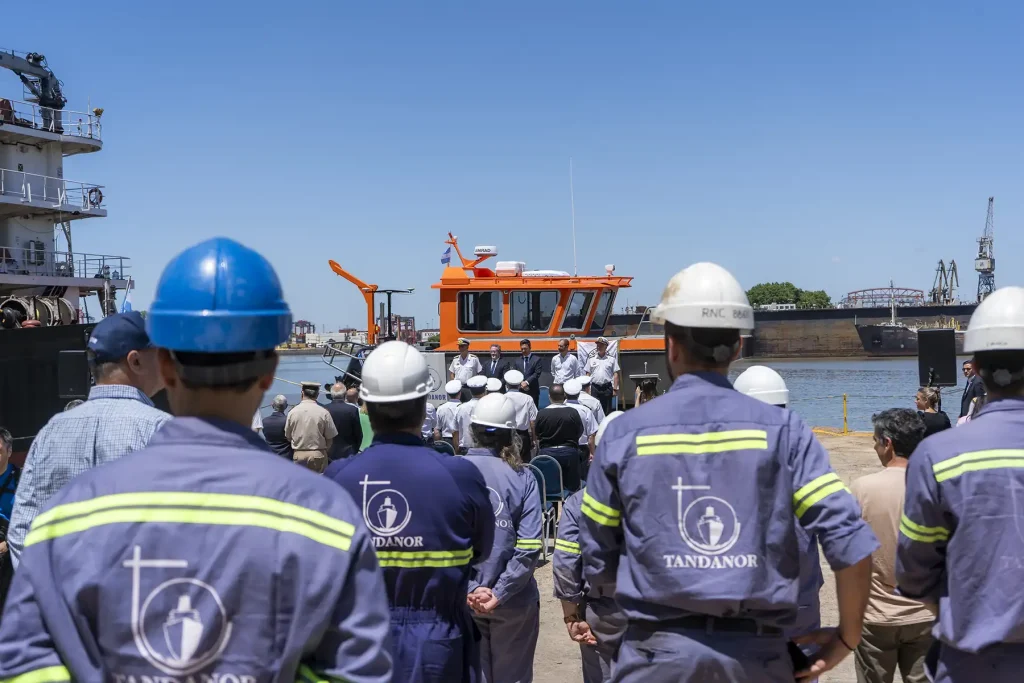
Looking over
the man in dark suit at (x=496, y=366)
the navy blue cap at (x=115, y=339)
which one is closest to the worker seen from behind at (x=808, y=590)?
the navy blue cap at (x=115, y=339)

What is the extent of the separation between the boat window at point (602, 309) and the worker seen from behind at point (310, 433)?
6.88 m

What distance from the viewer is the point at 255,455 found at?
5.12ft

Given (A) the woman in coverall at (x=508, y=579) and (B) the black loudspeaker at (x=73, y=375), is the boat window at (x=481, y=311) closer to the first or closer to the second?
(B) the black loudspeaker at (x=73, y=375)

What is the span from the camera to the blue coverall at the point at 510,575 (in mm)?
4004

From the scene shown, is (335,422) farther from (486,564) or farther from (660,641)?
(660,641)

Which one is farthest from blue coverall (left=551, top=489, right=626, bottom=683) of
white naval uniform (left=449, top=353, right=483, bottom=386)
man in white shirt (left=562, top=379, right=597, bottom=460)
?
white naval uniform (left=449, top=353, right=483, bottom=386)

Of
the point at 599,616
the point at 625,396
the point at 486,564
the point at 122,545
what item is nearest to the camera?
the point at 122,545

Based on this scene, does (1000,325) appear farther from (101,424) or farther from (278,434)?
(278,434)

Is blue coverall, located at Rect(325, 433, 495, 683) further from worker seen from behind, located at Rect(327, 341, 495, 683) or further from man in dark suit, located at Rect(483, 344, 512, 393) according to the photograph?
man in dark suit, located at Rect(483, 344, 512, 393)

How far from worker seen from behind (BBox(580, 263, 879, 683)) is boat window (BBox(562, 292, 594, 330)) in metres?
12.2

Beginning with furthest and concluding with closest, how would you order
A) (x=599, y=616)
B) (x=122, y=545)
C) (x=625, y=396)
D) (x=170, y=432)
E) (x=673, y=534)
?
(x=625, y=396) < (x=599, y=616) < (x=673, y=534) < (x=170, y=432) < (x=122, y=545)

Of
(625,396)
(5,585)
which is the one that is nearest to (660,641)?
(5,585)

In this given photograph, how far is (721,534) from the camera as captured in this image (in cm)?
232

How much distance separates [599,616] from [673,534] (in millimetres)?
1395
